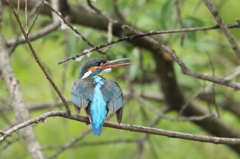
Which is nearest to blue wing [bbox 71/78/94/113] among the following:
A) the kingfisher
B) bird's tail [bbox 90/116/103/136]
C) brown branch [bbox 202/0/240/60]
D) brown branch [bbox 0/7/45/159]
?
the kingfisher

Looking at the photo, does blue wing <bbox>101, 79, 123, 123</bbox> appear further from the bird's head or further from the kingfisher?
the bird's head

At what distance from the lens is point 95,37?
404 centimetres

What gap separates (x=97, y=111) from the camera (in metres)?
2.78

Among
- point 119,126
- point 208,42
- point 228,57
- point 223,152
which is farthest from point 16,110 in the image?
point 228,57

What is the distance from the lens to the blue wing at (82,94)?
2840mm

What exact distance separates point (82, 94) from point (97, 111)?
195mm

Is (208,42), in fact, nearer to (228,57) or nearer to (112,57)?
(228,57)

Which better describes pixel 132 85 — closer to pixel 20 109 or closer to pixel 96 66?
pixel 96 66

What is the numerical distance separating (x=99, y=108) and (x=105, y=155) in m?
2.57

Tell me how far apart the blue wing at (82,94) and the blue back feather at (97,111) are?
1.3 inches

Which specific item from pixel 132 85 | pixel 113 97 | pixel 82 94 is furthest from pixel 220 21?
pixel 132 85

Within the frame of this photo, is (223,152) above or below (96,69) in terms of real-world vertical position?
below

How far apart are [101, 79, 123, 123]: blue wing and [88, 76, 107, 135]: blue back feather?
0.09 ft

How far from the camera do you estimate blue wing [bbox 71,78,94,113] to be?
2.84 meters
